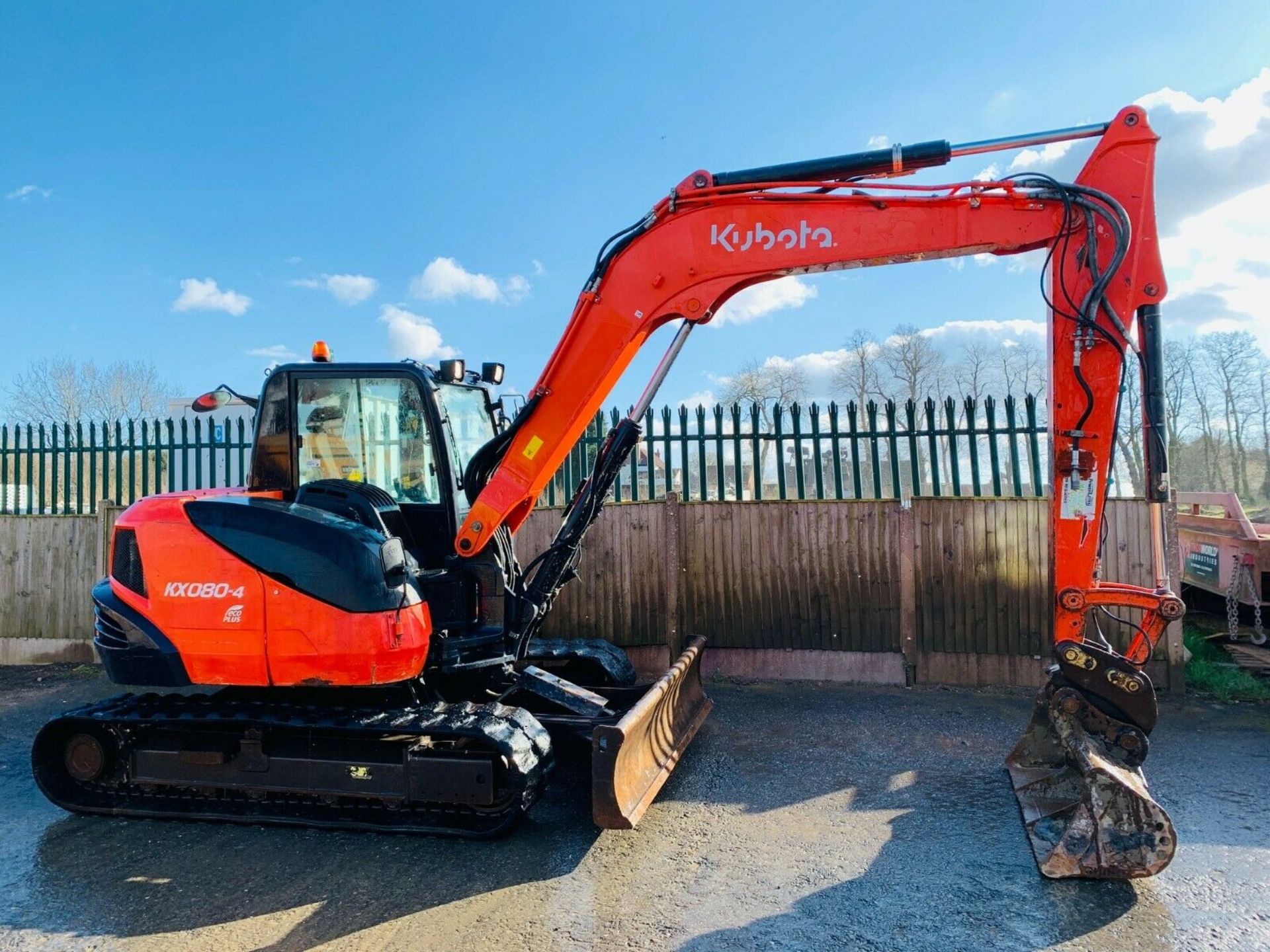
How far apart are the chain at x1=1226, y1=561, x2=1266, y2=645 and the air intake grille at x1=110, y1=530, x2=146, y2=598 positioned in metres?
9.01

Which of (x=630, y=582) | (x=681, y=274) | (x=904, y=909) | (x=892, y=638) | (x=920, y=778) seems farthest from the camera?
(x=630, y=582)

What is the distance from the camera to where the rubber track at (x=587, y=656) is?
5.95 m

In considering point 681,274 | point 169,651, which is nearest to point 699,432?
point 681,274

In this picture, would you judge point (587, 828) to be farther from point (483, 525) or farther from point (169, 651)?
point (169, 651)

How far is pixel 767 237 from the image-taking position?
4594mm

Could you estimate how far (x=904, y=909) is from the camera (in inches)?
138

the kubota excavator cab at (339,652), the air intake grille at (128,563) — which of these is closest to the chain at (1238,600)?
the kubota excavator cab at (339,652)

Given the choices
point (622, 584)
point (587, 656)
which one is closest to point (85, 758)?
point (587, 656)

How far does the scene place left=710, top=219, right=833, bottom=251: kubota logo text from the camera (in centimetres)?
454

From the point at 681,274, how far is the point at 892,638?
14.3ft

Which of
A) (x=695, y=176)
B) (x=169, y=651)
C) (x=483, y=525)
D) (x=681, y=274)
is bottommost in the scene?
(x=169, y=651)

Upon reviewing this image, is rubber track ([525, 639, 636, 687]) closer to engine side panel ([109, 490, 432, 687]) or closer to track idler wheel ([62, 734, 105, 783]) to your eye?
engine side panel ([109, 490, 432, 687])

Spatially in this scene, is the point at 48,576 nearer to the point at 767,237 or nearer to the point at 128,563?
the point at 128,563

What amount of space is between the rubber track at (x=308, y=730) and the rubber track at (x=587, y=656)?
1.34 m
